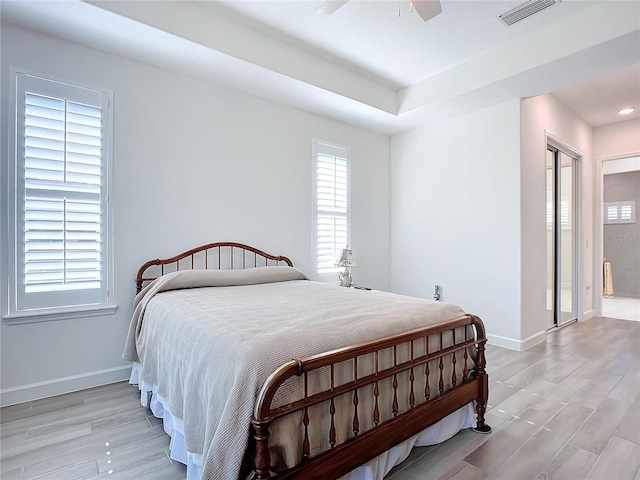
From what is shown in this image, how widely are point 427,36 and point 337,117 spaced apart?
1448 mm

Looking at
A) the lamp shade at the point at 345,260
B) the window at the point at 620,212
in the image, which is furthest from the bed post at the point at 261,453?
the window at the point at 620,212

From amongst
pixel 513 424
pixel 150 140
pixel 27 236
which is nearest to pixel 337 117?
pixel 150 140

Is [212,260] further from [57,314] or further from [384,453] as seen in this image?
[384,453]

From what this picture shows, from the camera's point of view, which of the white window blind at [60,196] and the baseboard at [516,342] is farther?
the baseboard at [516,342]

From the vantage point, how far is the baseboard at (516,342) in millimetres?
3641

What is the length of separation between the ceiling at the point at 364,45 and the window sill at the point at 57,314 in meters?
2.05

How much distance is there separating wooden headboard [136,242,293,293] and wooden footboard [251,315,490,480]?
2128 mm

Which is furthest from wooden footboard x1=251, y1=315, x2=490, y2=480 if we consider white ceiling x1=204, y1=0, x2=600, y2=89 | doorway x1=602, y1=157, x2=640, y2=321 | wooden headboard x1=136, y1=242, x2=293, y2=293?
doorway x1=602, y1=157, x2=640, y2=321

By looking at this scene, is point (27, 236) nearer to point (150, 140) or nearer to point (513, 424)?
point (150, 140)

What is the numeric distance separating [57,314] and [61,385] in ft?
1.77

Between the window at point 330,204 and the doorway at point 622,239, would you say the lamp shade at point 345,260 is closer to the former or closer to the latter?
the window at point 330,204

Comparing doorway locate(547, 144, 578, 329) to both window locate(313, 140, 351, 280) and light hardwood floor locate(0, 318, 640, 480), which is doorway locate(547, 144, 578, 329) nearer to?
light hardwood floor locate(0, 318, 640, 480)

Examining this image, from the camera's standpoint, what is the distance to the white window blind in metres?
2.44

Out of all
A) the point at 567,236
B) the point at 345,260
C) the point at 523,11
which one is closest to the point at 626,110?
the point at 567,236
